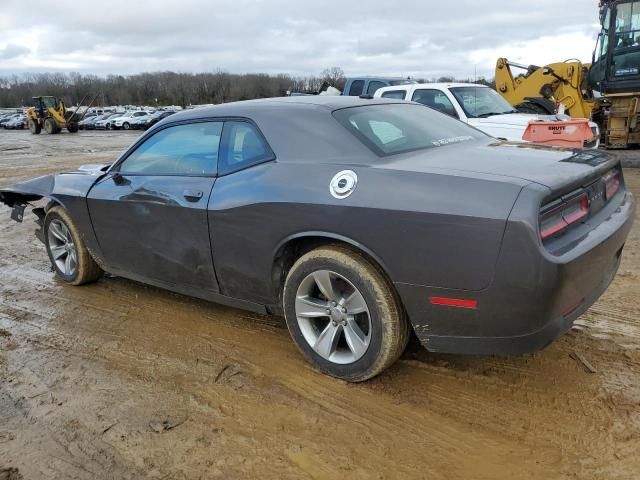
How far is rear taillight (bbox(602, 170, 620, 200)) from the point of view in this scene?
310cm

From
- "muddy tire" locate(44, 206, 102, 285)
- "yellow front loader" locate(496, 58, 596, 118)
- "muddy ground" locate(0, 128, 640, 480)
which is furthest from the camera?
"yellow front loader" locate(496, 58, 596, 118)

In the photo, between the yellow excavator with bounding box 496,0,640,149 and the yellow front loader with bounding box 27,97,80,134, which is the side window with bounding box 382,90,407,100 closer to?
the yellow excavator with bounding box 496,0,640,149

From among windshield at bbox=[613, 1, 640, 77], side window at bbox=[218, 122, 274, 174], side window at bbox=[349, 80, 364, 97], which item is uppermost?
windshield at bbox=[613, 1, 640, 77]

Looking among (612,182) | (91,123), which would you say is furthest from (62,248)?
(91,123)

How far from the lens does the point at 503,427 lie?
264 centimetres

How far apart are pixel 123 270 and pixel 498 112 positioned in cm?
731

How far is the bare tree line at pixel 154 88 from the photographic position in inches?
3836

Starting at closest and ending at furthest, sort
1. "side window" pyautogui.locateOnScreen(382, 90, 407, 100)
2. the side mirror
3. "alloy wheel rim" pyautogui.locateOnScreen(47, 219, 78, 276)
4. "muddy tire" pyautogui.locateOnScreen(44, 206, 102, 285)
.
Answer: the side mirror
"muddy tire" pyautogui.locateOnScreen(44, 206, 102, 285)
"alloy wheel rim" pyautogui.locateOnScreen(47, 219, 78, 276)
"side window" pyautogui.locateOnScreen(382, 90, 407, 100)

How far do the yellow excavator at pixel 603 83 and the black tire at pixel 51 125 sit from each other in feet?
112

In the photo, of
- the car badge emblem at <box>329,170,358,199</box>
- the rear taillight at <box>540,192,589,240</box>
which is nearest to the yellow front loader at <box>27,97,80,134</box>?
the car badge emblem at <box>329,170,358,199</box>

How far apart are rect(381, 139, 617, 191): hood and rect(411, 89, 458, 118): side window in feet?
20.5

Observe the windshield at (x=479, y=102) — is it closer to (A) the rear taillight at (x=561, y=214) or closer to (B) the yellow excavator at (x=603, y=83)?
(B) the yellow excavator at (x=603, y=83)

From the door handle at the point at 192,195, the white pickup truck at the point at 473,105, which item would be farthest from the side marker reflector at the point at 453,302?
the white pickup truck at the point at 473,105

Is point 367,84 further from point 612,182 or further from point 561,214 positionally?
point 561,214
